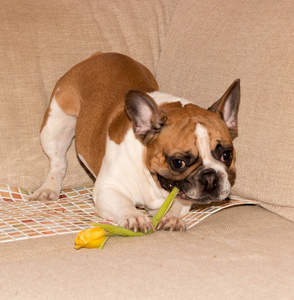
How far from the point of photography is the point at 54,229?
251 centimetres

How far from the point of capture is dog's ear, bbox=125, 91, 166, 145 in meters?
2.59

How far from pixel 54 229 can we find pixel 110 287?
71 centimetres

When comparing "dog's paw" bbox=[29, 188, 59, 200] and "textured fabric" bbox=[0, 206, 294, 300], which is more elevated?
"textured fabric" bbox=[0, 206, 294, 300]

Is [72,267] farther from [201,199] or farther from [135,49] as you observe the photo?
[135,49]

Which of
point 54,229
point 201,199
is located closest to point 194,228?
point 201,199

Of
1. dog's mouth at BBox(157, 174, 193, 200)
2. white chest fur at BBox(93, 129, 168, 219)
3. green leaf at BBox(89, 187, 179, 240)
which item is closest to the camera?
green leaf at BBox(89, 187, 179, 240)

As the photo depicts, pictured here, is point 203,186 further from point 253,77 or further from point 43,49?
point 43,49

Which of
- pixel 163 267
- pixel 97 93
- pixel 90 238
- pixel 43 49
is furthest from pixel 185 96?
pixel 163 267

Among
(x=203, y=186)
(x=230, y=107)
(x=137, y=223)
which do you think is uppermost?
(x=230, y=107)

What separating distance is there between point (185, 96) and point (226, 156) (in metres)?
0.66

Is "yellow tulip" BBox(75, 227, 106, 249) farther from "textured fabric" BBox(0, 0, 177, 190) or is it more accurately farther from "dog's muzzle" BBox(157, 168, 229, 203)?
"textured fabric" BBox(0, 0, 177, 190)

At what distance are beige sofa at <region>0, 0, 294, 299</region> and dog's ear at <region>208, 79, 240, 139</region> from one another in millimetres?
51

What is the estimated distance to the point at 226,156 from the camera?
259cm

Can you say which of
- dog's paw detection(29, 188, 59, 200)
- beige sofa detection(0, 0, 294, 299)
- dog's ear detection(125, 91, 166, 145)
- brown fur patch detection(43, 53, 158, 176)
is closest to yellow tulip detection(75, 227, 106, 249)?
beige sofa detection(0, 0, 294, 299)
